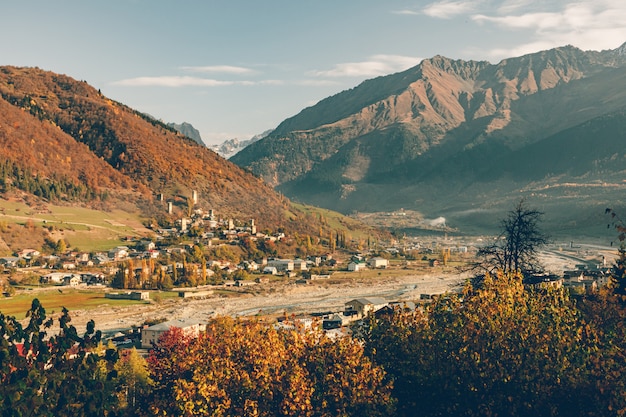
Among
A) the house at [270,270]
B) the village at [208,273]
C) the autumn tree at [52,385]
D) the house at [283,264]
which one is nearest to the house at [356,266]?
the village at [208,273]

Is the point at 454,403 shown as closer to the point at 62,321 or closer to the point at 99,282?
the point at 62,321

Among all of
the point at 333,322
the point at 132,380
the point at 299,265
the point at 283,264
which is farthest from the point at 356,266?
the point at 132,380

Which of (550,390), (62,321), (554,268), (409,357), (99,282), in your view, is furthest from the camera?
(554,268)

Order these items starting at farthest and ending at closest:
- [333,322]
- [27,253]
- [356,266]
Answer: [356,266], [27,253], [333,322]

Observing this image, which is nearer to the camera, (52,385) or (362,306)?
(52,385)

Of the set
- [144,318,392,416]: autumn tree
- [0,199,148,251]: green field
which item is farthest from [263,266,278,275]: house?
[144,318,392,416]: autumn tree

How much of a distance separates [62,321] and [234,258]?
130 meters

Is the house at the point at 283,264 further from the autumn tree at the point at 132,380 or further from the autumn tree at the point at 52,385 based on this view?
the autumn tree at the point at 52,385

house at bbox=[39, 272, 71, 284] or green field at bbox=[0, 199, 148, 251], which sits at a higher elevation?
green field at bbox=[0, 199, 148, 251]

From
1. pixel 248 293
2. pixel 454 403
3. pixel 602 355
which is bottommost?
pixel 248 293

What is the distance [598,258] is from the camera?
194125mm

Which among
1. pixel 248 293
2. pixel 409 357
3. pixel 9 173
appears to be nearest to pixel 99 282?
pixel 248 293

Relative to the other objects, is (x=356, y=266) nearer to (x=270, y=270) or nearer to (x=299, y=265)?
(x=299, y=265)

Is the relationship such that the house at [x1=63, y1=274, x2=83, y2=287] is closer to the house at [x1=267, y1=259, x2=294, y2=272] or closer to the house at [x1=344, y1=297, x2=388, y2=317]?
the house at [x1=267, y1=259, x2=294, y2=272]
